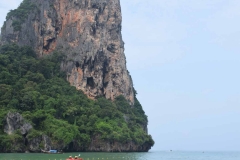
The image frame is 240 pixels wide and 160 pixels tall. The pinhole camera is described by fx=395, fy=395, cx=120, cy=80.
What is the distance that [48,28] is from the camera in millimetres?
72250

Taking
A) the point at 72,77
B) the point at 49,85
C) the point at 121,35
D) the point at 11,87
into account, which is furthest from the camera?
the point at 121,35

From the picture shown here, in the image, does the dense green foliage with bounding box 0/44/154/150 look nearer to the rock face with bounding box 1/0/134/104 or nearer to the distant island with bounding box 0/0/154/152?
the distant island with bounding box 0/0/154/152

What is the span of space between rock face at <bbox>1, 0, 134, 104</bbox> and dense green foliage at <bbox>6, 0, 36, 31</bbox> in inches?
13.7

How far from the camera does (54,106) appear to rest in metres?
54.9

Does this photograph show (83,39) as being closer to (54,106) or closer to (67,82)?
(67,82)

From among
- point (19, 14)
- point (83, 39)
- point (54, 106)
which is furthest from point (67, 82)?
point (19, 14)

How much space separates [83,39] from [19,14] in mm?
12250

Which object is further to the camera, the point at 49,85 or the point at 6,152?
the point at 49,85

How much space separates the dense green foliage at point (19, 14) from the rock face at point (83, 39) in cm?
35

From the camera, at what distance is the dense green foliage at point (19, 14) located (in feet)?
225

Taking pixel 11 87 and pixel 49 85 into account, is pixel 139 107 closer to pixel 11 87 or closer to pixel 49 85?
pixel 49 85

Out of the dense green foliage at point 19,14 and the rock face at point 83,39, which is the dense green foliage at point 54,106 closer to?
the rock face at point 83,39

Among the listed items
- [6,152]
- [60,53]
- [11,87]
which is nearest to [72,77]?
[60,53]

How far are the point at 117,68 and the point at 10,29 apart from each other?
2035 centimetres
